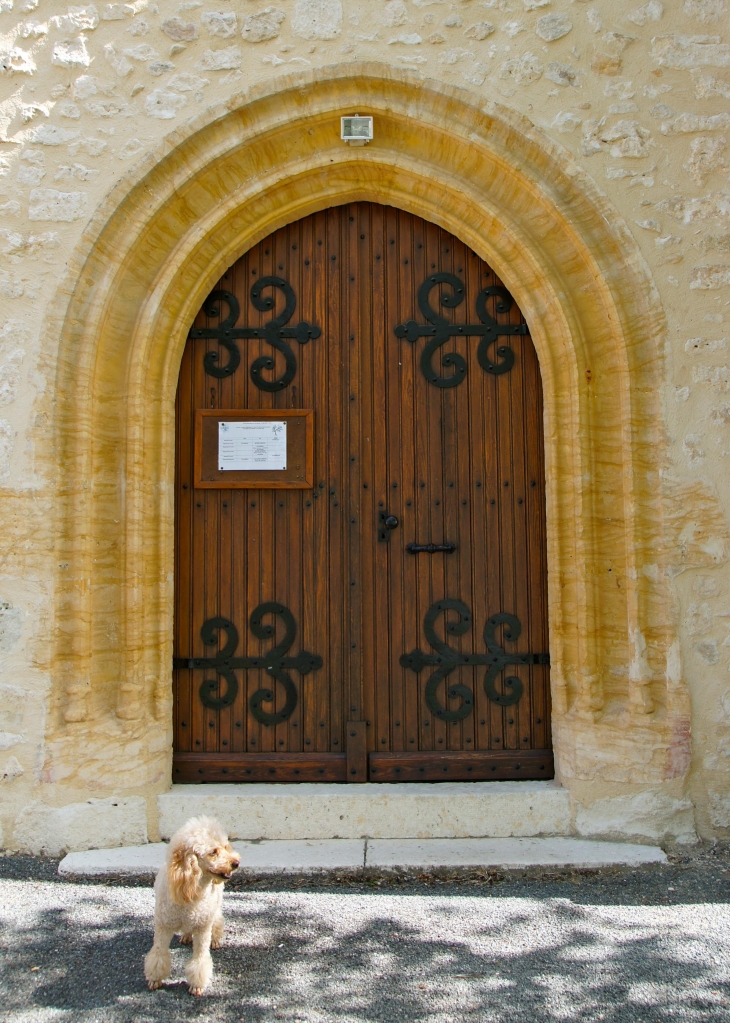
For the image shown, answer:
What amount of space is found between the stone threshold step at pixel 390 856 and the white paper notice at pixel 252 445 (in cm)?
180

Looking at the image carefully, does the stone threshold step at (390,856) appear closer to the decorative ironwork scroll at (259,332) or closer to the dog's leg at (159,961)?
the dog's leg at (159,961)

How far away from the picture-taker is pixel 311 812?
3.53 meters

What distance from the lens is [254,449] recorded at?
3.84m

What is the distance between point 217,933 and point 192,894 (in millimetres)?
464

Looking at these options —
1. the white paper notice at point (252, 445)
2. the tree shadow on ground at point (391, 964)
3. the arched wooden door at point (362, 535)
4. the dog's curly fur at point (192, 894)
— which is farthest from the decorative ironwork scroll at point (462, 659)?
the dog's curly fur at point (192, 894)

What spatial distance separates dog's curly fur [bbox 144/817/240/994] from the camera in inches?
90.0

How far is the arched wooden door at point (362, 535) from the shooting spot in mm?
3785

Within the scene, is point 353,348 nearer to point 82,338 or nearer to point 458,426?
→ point 458,426

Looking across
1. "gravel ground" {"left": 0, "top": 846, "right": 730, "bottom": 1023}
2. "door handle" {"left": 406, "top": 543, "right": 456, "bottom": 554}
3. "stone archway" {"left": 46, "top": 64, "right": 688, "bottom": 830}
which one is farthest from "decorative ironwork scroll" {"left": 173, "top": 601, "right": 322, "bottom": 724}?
"gravel ground" {"left": 0, "top": 846, "right": 730, "bottom": 1023}

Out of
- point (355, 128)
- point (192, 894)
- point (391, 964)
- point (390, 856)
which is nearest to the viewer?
point (192, 894)

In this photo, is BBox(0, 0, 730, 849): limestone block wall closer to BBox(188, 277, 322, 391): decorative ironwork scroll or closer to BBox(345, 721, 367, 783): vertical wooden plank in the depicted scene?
BBox(188, 277, 322, 391): decorative ironwork scroll

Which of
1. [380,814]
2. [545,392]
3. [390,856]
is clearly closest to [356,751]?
[380,814]

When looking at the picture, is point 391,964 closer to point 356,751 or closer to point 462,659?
point 356,751

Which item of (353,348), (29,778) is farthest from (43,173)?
(29,778)
